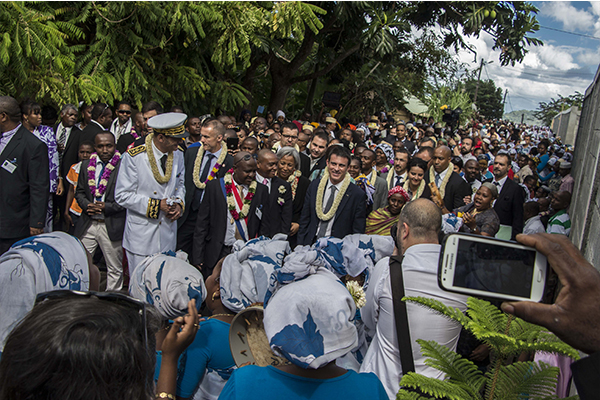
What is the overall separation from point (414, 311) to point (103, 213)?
4.17 meters

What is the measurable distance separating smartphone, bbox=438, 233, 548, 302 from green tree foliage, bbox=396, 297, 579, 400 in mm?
256

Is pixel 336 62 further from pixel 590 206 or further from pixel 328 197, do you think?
pixel 590 206

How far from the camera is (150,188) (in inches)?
188

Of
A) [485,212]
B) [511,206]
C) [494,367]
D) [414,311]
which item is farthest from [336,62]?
[494,367]

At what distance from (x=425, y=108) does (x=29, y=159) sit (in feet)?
100

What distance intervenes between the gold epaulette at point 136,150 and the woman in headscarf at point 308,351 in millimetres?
3440

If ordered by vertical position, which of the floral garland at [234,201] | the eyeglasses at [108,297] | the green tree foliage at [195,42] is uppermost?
the green tree foliage at [195,42]

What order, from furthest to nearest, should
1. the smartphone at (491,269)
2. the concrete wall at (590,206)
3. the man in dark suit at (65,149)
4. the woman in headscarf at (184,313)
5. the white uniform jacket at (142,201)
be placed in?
1. the man in dark suit at (65,149)
2. the white uniform jacket at (142,201)
3. the concrete wall at (590,206)
4. the woman in headscarf at (184,313)
5. the smartphone at (491,269)

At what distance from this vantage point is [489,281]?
137cm

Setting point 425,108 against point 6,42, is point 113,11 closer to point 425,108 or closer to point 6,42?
point 6,42

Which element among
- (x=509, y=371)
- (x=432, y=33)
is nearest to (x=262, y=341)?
(x=509, y=371)

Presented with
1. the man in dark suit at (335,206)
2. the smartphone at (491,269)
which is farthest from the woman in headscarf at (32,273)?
the man in dark suit at (335,206)

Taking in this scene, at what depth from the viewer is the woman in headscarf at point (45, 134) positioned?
19.4 feet

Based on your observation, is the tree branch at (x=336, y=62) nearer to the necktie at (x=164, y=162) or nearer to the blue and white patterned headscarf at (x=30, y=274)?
the necktie at (x=164, y=162)
